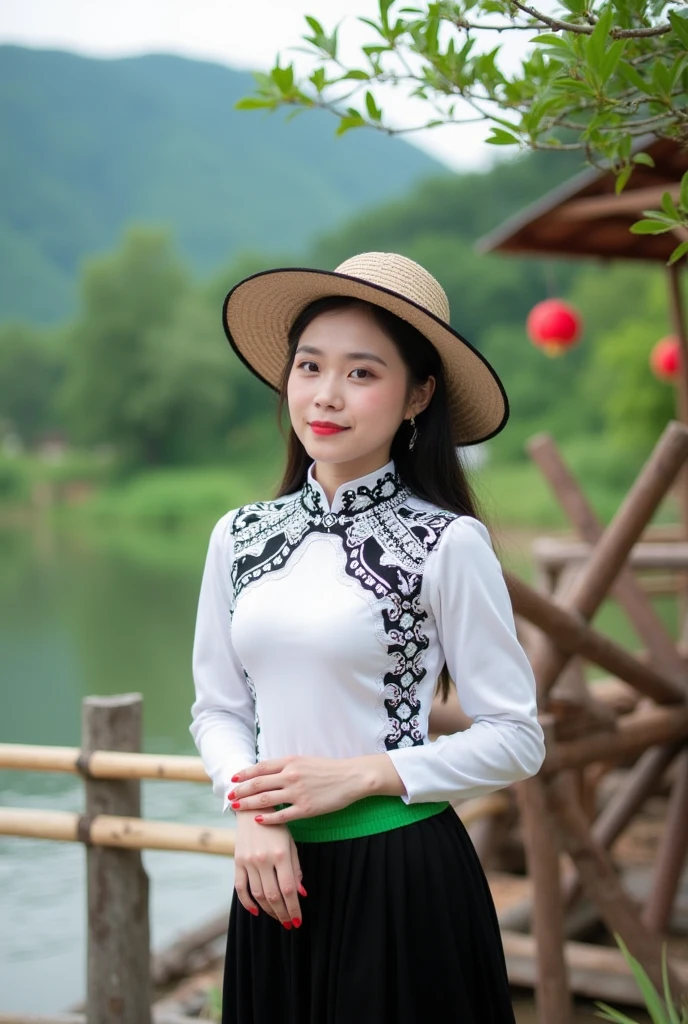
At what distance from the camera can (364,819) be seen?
1268 mm

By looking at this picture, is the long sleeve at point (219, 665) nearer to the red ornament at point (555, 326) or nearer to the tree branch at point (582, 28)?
the tree branch at point (582, 28)

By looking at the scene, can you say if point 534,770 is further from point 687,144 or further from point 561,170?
point 561,170

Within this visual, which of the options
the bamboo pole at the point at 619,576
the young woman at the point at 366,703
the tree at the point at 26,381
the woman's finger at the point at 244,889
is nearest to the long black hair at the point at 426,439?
the young woman at the point at 366,703

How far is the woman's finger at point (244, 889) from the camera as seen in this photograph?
4.08ft

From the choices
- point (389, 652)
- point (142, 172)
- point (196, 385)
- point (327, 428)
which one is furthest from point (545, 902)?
point (142, 172)

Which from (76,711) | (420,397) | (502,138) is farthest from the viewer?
(76,711)

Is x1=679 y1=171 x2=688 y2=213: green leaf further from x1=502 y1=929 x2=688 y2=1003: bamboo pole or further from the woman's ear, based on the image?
x1=502 y1=929 x2=688 y2=1003: bamboo pole

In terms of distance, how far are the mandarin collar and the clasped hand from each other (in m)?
0.29

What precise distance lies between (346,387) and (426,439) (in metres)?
0.14

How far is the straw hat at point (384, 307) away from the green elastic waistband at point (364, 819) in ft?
1.45

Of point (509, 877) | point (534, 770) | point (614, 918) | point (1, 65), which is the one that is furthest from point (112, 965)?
point (1, 65)

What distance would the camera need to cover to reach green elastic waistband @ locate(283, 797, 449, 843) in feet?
4.15

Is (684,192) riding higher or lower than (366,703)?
higher

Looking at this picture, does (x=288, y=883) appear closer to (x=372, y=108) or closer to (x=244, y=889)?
(x=244, y=889)
